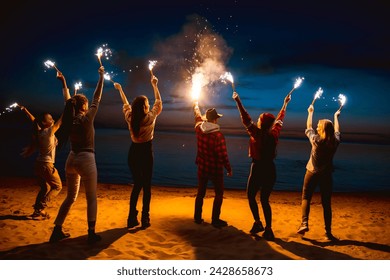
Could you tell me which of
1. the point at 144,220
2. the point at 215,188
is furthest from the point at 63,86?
the point at 215,188

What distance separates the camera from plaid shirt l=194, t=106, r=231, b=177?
18.2 feet

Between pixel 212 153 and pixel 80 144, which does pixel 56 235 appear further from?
pixel 212 153

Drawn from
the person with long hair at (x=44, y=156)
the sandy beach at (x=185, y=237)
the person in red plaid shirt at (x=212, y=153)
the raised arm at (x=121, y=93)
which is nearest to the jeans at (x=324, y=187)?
the sandy beach at (x=185, y=237)

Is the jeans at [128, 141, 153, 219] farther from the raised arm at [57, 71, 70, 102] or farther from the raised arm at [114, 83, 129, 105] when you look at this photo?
the raised arm at [57, 71, 70, 102]

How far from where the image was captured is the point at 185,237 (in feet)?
17.4

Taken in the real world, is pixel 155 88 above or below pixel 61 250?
above

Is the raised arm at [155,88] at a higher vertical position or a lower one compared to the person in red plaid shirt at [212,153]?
higher

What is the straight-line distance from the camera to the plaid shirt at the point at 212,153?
18.2ft

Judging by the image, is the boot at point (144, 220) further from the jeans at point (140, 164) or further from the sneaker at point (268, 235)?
the sneaker at point (268, 235)

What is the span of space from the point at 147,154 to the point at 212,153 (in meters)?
1.22

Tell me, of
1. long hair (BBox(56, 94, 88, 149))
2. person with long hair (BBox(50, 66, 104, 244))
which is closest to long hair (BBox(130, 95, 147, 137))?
person with long hair (BBox(50, 66, 104, 244))
